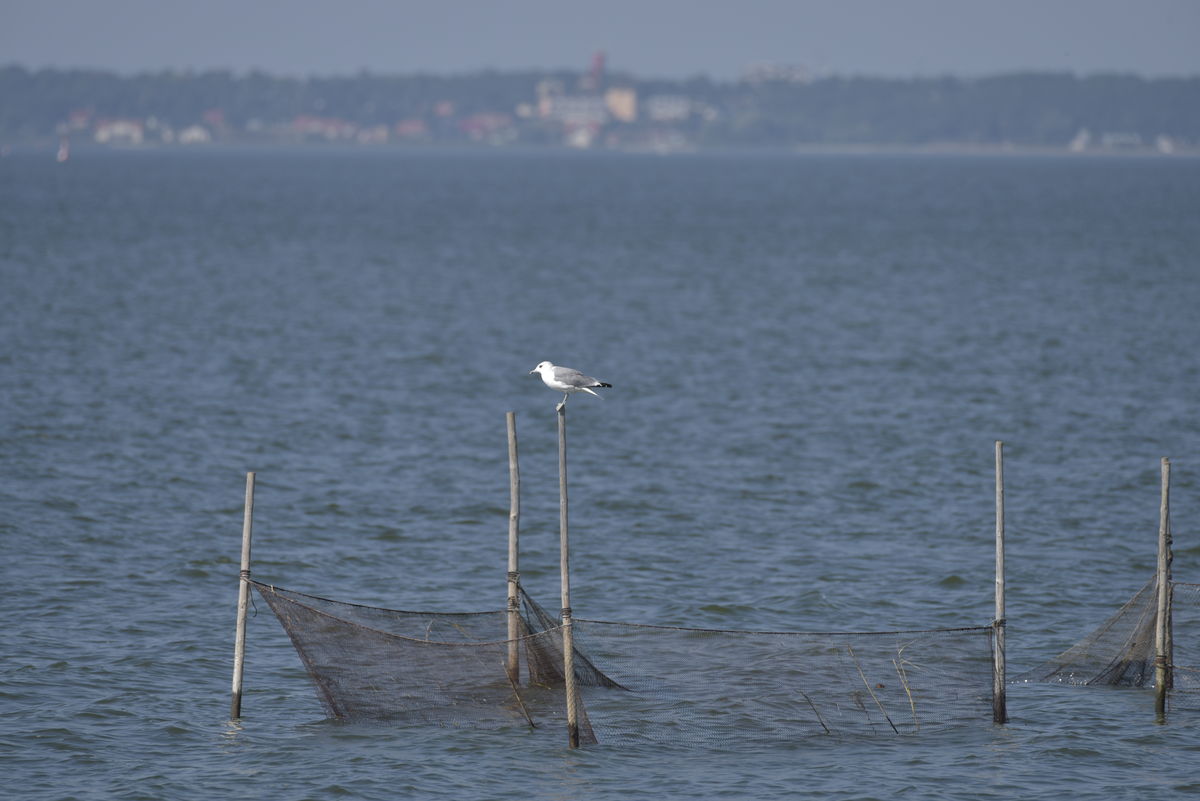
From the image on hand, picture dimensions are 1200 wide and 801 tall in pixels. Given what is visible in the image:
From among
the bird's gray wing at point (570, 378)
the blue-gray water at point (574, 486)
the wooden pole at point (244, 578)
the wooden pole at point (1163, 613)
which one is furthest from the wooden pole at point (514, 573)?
the wooden pole at point (1163, 613)

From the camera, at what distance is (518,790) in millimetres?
15617

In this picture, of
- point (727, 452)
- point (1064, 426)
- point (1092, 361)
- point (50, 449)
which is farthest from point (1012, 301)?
point (50, 449)

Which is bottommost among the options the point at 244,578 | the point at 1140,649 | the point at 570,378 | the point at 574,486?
the point at 1140,649

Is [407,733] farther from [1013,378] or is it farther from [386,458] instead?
[1013,378]

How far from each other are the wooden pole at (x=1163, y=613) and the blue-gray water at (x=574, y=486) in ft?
1.12

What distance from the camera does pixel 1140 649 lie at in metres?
17.9

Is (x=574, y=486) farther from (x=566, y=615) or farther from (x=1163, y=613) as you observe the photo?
(x=1163, y=613)

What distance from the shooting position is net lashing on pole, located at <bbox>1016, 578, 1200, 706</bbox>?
17.5 metres

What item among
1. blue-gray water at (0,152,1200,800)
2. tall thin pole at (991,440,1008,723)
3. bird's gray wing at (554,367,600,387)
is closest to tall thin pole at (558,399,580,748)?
blue-gray water at (0,152,1200,800)

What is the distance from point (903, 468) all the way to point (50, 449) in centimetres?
1744

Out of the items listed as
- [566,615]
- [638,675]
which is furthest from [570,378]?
[638,675]

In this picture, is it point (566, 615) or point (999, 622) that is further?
point (999, 622)

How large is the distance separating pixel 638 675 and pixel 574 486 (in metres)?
11.9

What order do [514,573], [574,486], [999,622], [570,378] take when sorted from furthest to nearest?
[574,486]
[570,378]
[514,573]
[999,622]
